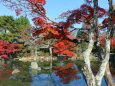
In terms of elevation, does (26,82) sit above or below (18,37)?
below

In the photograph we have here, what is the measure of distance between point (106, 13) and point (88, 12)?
66 cm

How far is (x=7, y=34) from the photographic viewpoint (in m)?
42.0

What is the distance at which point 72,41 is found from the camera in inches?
401

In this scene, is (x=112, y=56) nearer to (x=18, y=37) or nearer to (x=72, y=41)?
(x=18, y=37)

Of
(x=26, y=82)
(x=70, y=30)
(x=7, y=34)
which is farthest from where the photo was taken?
(x=7, y=34)

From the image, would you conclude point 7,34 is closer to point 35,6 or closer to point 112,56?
point 112,56

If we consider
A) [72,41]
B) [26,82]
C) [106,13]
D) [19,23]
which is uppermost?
[19,23]

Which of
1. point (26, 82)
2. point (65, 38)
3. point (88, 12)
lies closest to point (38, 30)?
point (65, 38)

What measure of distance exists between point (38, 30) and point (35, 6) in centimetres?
158

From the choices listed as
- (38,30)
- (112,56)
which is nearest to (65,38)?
(38,30)

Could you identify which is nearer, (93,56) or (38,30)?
(38,30)

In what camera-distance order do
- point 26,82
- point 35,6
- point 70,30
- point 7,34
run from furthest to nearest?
point 7,34, point 26,82, point 70,30, point 35,6

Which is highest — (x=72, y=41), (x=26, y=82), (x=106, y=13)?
(x=106, y=13)

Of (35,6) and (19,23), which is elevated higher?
(19,23)
